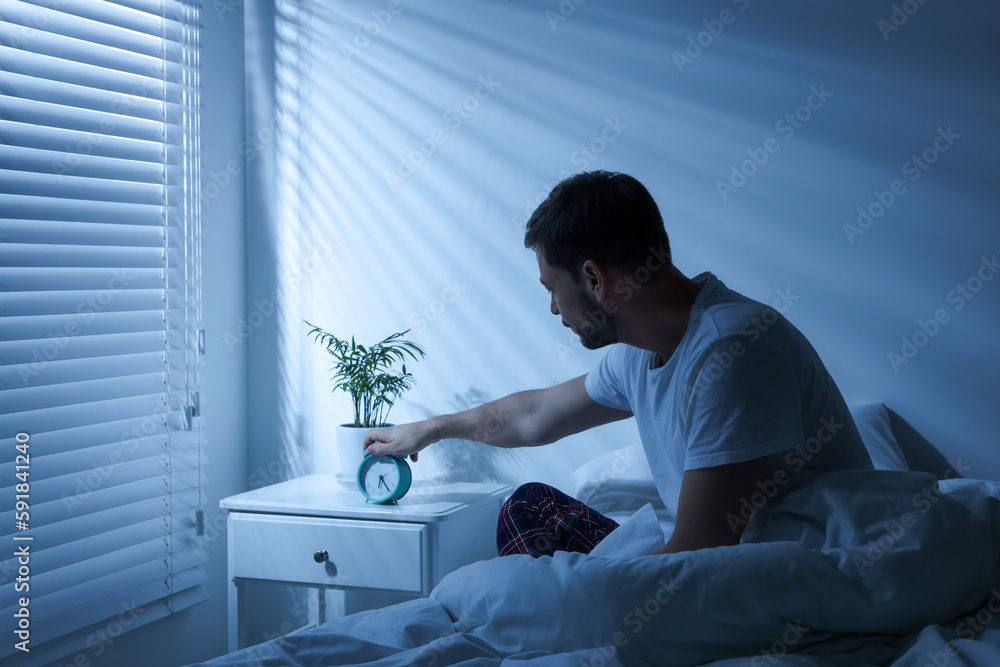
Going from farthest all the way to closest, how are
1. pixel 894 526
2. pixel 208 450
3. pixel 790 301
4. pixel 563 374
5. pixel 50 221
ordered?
pixel 208 450
pixel 563 374
pixel 790 301
pixel 50 221
pixel 894 526

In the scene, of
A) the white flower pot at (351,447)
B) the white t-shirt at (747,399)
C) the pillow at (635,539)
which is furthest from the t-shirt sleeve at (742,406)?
the white flower pot at (351,447)

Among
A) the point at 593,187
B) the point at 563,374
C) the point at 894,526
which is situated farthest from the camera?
the point at 563,374

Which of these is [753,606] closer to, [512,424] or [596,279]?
[596,279]

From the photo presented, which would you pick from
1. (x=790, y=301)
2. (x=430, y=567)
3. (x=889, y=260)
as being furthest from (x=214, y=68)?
(x=889, y=260)

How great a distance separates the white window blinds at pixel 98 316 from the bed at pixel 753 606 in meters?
1.04

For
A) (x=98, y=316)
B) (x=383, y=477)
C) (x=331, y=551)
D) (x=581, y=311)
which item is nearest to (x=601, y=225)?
(x=581, y=311)

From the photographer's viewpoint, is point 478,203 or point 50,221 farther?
point 478,203

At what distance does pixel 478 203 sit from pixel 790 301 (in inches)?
33.3

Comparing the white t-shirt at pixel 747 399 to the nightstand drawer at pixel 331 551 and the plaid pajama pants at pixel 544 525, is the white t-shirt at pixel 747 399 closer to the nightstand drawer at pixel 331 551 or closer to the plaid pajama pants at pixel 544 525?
the plaid pajama pants at pixel 544 525

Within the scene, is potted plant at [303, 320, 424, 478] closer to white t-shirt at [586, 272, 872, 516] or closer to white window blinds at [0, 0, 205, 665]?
white window blinds at [0, 0, 205, 665]

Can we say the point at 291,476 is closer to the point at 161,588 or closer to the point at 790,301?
the point at 161,588

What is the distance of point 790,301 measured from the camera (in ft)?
5.99

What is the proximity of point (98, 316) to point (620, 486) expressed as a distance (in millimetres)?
1265

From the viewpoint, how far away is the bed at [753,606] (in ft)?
2.67
